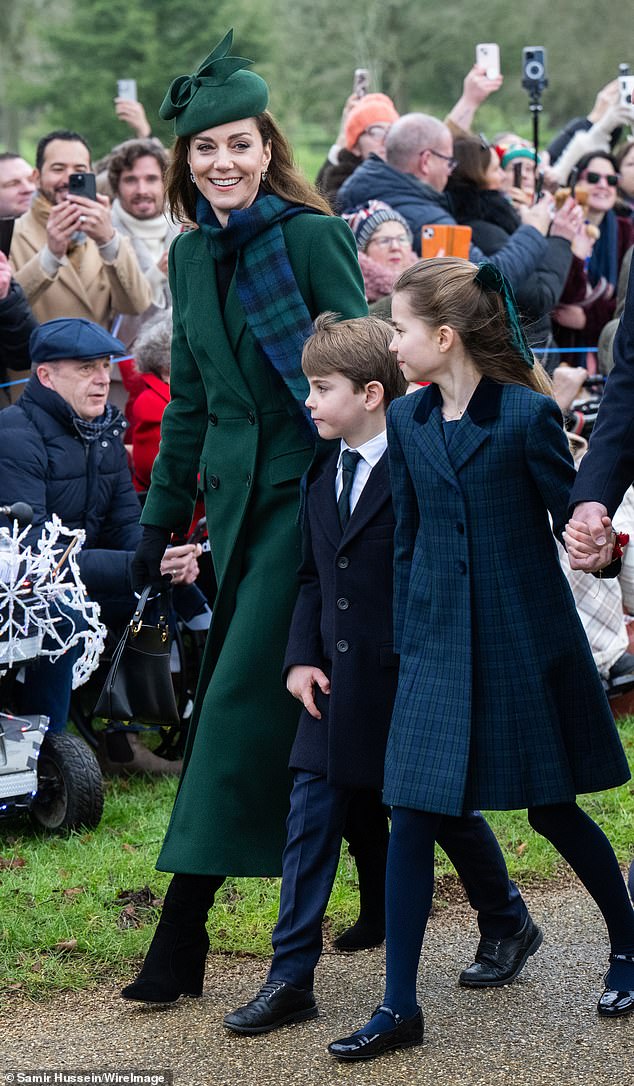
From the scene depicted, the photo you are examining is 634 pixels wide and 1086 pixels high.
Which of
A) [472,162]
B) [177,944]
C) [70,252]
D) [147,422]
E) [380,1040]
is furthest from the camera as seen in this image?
[472,162]

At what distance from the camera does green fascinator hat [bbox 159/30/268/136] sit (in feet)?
12.7

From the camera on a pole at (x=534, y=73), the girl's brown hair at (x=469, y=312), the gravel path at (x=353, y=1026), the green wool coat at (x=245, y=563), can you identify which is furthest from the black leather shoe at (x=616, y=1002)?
the camera on a pole at (x=534, y=73)

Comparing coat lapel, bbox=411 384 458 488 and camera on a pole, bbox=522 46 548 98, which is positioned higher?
camera on a pole, bbox=522 46 548 98

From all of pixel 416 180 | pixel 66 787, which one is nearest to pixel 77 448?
pixel 66 787

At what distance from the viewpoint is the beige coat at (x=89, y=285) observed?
7.21 m

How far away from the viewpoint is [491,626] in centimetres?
350

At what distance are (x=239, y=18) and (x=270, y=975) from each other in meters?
41.6

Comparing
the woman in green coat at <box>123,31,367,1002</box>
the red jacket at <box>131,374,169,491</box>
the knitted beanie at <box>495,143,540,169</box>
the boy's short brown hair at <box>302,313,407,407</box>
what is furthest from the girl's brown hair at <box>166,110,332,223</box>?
the knitted beanie at <box>495,143,540,169</box>

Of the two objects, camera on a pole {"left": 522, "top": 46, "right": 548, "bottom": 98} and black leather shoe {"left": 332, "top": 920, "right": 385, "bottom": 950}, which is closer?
black leather shoe {"left": 332, "top": 920, "right": 385, "bottom": 950}

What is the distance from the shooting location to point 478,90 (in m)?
9.51

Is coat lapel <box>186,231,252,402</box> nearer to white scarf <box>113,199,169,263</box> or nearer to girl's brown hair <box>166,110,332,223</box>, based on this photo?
girl's brown hair <box>166,110,332,223</box>

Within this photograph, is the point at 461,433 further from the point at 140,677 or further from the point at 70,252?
the point at 70,252

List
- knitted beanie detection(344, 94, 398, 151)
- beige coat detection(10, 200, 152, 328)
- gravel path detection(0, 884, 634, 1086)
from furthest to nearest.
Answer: knitted beanie detection(344, 94, 398, 151) < beige coat detection(10, 200, 152, 328) < gravel path detection(0, 884, 634, 1086)

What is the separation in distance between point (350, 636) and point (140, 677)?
1.00m
